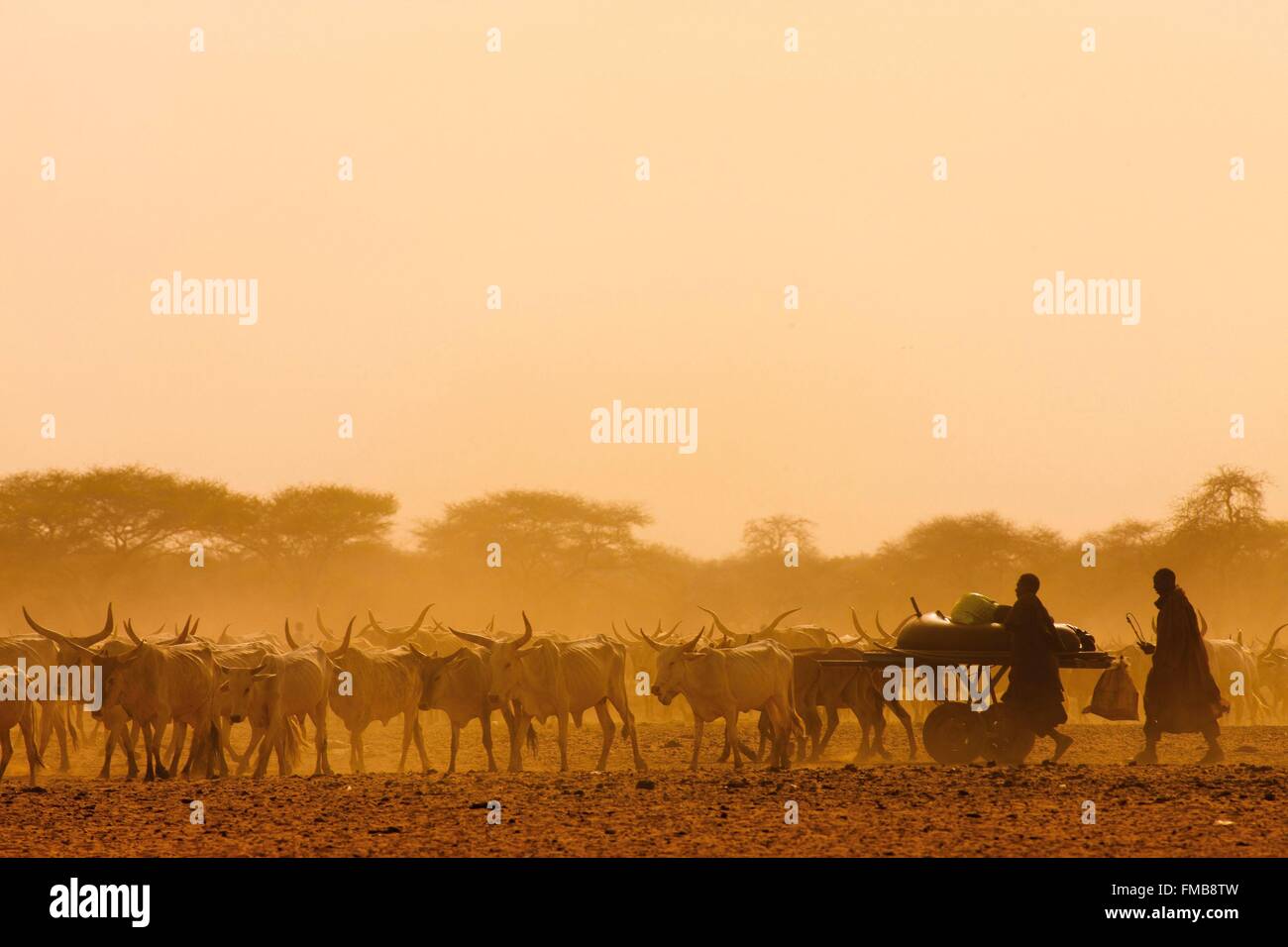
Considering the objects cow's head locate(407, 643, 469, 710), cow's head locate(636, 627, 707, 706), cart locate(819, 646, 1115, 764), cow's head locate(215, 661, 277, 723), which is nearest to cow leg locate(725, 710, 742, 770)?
cow's head locate(636, 627, 707, 706)

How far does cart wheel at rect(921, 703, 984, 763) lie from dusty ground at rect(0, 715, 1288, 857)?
1420 mm

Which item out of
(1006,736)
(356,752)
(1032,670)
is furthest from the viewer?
(356,752)

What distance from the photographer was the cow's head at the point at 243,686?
17.1 meters

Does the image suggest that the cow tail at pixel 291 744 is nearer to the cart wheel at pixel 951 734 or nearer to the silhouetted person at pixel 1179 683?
the cart wheel at pixel 951 734

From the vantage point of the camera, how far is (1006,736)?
15781mm

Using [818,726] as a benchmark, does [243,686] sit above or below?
above

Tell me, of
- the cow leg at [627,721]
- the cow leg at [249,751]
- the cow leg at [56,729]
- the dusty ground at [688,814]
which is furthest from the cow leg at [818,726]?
the cow leg at [56,729]

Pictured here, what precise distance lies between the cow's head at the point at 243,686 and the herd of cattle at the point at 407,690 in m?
0.01

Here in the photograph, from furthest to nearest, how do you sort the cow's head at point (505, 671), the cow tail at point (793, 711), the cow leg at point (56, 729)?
the cow leg at point (56, 729)
the cow's head at point (505, 671)
the cow tail at point (793, 711)

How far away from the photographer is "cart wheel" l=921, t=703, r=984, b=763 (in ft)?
54.1

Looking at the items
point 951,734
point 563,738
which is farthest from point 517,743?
point 951,734

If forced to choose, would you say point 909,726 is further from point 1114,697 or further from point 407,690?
point 407,690

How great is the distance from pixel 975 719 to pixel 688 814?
5.32 m

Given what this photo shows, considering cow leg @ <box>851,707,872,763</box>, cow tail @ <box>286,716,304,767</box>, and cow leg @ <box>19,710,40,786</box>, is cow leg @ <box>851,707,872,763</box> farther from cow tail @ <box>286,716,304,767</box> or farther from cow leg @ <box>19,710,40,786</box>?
cow leg @ <box>19,710,40,786</box>
